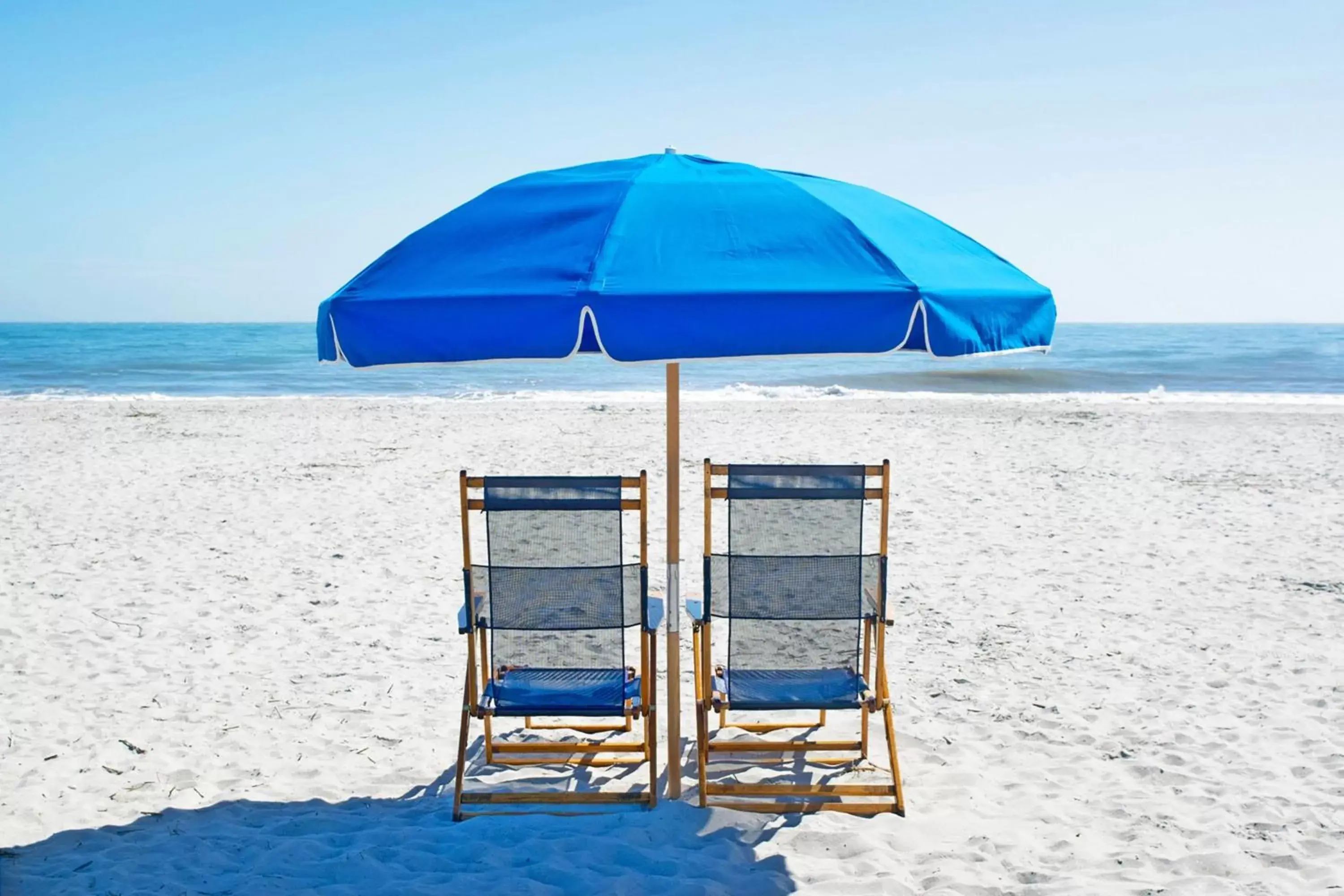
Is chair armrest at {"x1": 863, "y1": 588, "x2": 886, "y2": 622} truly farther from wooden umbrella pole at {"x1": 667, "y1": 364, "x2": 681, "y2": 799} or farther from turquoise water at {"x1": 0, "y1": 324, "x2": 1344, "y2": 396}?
turquoise water at {"x1": 0, "y1": 324, "x2": 1344, "y2": 396}

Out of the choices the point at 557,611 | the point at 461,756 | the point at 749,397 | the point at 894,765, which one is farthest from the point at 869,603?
the point at 749,397

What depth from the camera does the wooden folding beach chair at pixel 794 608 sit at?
3137 millimetres

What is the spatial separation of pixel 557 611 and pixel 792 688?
81cm

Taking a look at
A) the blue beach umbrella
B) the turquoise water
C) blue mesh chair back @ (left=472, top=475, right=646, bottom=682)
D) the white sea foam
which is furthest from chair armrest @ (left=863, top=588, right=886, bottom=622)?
the white sea foam

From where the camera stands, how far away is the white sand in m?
2.88

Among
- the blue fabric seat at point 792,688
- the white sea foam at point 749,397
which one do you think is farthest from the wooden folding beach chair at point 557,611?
the white sea foam at point 749,397

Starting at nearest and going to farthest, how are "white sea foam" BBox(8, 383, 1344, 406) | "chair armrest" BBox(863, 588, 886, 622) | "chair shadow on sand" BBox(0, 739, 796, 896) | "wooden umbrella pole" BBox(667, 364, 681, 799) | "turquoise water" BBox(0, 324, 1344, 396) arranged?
"chair shadow on sand" BBox(0, 739, 796, 896) → "wooden umbrella pole" BBox(667, 364, 681, 799) → "chair armrest" BBox(863, 588, 886, 622) → "white sea foam" BBox(8, 383, 1344, 406) → "turquoise water" BBox(0, 324, 1344, 396)

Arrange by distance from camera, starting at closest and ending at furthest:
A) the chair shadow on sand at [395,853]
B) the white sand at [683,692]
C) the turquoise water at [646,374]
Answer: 1. the chair shadow on sand at [395,853]
2. the white sand at [683,692]
3. the turquoise water at [646,374]

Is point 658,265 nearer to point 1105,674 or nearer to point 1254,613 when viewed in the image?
point 1105,674

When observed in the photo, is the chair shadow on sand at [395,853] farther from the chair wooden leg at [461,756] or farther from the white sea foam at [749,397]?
the white sea foam at [749,397]

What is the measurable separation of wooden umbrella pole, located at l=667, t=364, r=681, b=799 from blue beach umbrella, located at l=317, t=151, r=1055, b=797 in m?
0.56

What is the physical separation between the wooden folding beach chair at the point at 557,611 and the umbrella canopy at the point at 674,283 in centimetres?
84

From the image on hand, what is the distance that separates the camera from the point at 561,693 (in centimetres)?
315

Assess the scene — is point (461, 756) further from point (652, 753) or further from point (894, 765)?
point (894, 765)
